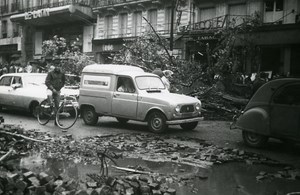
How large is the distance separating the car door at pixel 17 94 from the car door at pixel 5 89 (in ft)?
0.70

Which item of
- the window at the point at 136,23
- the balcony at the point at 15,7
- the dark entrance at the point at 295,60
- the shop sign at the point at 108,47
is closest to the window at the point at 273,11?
the dark entrance at the point at 295,60

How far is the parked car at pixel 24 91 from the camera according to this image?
13.7m

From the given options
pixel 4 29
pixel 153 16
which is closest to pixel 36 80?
pixel 153 16

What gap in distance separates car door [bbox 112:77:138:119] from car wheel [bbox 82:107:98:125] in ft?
2.68

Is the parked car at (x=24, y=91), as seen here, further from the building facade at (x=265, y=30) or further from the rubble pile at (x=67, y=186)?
the building facade at (x=265, y=30)

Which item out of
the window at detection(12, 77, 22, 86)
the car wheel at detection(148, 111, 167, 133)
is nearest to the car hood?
the car wheel at detection(148, 111, 167, 133)

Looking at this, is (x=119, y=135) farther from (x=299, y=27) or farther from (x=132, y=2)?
(x=132, y=2)

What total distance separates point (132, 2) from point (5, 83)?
19.8 meters

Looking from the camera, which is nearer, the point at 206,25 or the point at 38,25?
the point at 206,25

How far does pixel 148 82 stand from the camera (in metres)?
11.9

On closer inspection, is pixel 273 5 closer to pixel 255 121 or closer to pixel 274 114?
pixel 255 121

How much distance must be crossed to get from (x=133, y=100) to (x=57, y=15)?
98.1 ft

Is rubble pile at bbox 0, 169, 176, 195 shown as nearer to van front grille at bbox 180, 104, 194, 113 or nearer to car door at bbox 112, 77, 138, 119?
van front grille at bbox 180, 104, 194, 113

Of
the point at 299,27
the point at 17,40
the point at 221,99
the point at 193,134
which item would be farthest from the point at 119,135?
the point at 17,40
